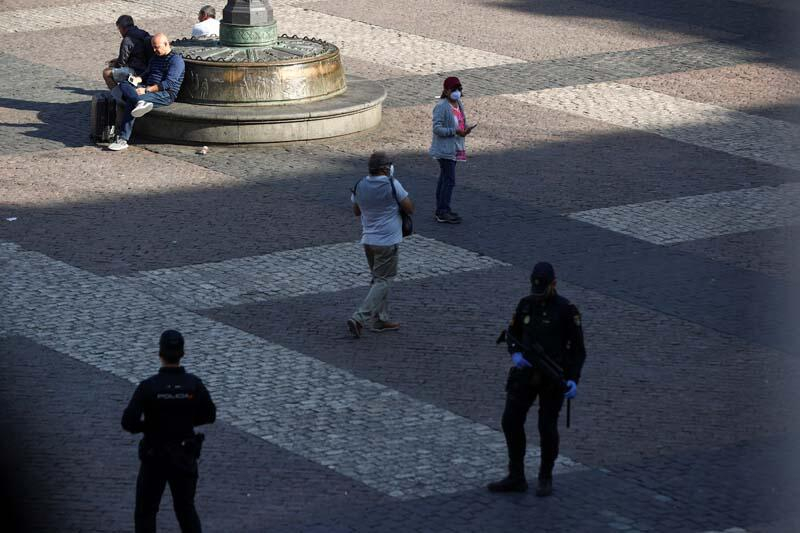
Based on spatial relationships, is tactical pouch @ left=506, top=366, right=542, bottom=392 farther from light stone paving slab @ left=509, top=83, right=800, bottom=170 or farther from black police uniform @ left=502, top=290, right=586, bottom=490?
light stone paving slab @ left=509, top=83, right=800, bottom=170

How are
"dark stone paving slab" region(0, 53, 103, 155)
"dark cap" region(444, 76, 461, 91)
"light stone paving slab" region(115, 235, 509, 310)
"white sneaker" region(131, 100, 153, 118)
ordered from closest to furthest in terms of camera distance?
"light stone paving slab" region(115, 235, 509, 310) < "dark cap" region(444, 76, 461, 91) < "white sneaker" region(131, 100, 153, 118) < "dark stone paving slab" region(0, 53, 103, 155)

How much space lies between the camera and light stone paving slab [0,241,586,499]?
9.17 m

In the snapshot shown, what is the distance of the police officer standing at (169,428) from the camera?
7539 mm

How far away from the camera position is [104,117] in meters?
17.4

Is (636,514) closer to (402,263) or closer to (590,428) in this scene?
(590,428)

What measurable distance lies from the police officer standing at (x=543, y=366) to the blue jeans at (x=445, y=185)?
577 cm

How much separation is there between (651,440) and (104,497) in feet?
11.8

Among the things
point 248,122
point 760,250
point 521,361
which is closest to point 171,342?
point 521,361

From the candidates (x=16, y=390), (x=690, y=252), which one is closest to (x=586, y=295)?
(x=690, y=252)

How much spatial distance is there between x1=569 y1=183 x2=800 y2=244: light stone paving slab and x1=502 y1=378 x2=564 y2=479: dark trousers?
5699mm

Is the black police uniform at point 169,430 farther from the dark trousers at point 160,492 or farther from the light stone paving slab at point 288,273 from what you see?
the light stone paving slab at point 288,273

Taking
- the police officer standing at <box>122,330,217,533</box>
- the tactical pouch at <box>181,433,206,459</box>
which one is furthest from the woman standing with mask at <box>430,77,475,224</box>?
the tactical pouch at <box>181,433,206,459</box>

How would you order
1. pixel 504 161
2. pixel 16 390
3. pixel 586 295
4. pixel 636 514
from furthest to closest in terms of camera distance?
pixel 504 161, pixel 586 295, pixel 16 390, pixel 636 514

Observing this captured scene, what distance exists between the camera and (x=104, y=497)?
28.2ft
